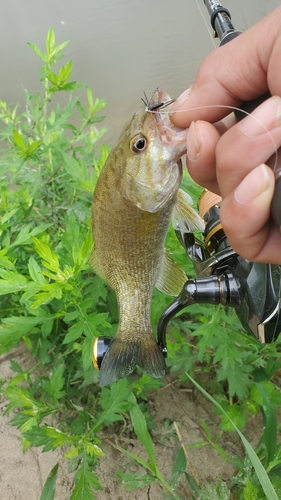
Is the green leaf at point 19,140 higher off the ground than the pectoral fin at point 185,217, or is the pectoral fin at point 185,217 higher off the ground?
the green leaf at point 19,140

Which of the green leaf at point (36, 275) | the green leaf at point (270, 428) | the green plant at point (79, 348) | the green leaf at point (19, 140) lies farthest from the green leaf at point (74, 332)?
the green leaf at point (19, 140)

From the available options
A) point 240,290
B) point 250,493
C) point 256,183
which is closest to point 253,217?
point 256,183

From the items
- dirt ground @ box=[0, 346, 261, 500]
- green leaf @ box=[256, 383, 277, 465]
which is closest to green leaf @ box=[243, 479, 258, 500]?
green leaf @ box=[256, 383, 277, 465]

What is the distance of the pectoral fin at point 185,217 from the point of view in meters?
1.45

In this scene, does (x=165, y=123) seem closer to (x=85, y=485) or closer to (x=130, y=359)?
(x=130, y=359)

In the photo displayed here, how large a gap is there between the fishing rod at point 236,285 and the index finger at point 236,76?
0.18 feet

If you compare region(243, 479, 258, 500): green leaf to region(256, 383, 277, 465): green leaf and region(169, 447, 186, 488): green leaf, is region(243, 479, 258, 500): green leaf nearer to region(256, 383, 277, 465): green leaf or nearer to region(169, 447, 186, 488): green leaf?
region(256, 383, 277, 465): green leaf

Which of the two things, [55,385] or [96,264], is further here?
[55,385]

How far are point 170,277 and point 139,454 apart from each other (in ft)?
3.62

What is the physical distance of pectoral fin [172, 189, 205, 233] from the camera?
1.45m

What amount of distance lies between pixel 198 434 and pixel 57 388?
858 millimetres

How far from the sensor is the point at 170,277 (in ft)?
5.22

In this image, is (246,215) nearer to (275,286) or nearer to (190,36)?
(275,286)

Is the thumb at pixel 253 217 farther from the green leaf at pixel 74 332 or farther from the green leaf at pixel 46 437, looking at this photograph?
the green leaf at pixel 46 437
